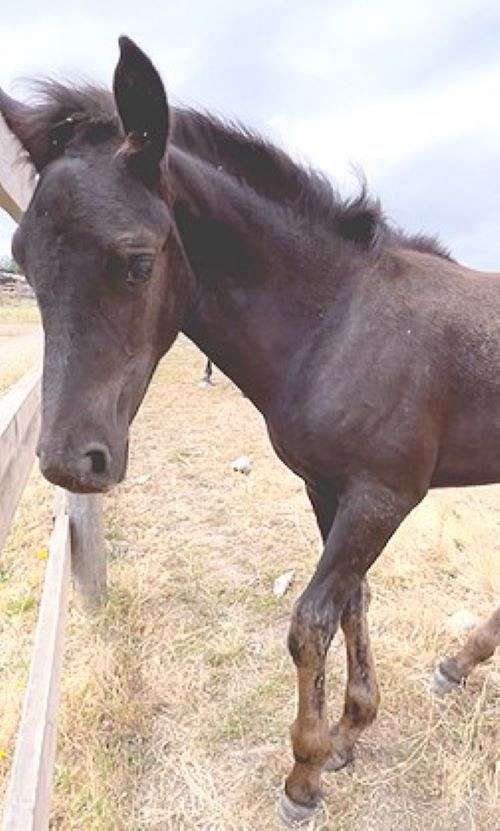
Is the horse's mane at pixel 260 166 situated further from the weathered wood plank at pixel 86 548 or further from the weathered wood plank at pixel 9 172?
the weathered wood plank at pixel 86 548

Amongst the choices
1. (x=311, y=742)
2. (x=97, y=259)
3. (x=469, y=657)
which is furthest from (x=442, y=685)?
(x=97, y=259)

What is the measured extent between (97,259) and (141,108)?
1.27 ft

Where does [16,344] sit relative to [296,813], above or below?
below

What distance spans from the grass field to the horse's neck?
1.47 metres

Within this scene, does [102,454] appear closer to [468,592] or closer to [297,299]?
[297,299]

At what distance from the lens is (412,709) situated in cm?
283

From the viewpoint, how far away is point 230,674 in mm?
3016

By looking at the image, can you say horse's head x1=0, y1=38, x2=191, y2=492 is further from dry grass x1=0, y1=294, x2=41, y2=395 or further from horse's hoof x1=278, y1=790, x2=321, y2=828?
dry grass x1=0, y1=294, x2=41, y2=395

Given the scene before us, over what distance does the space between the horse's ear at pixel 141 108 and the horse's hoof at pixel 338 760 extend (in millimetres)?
2186

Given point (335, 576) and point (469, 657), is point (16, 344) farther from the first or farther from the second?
point (335, 576)

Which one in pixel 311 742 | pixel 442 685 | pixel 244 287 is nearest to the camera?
pixel 244 287

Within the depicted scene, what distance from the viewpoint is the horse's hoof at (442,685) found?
2.89 m

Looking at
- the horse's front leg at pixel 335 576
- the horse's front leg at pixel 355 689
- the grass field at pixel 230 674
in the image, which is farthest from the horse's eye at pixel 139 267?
the grass field at pixel 230 674

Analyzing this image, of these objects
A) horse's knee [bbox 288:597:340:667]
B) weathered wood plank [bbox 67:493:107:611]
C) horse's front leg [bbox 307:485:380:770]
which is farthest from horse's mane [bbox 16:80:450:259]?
weathered wood plank [bbox 67:493:107:611]
